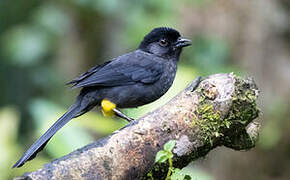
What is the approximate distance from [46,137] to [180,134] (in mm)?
974

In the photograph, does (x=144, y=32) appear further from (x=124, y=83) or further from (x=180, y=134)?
(x=180, y=134)

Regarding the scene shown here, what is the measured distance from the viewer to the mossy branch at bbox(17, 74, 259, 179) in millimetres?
2602

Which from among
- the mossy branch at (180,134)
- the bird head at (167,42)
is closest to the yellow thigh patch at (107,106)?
the bird head at (167,42)

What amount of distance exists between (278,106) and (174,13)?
231 cm

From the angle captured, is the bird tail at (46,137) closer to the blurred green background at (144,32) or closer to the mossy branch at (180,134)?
the mossy branch at (180,134)

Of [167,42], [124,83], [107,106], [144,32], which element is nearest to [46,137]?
[107,106]

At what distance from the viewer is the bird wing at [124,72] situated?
3.92 m

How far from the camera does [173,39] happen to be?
4.43 metres

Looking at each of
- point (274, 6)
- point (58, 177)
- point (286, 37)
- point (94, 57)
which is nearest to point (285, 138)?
point (286, 37)

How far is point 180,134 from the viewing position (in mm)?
2814

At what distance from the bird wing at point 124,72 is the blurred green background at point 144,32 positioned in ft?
4.90

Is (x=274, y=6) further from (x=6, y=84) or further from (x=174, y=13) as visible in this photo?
(x=6, y=84)

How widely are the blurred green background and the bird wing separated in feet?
4.90

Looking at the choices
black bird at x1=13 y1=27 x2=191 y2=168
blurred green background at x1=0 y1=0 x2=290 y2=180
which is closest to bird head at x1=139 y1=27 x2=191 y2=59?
black bird at x1=13 y1=27 x2=191 y2=168
